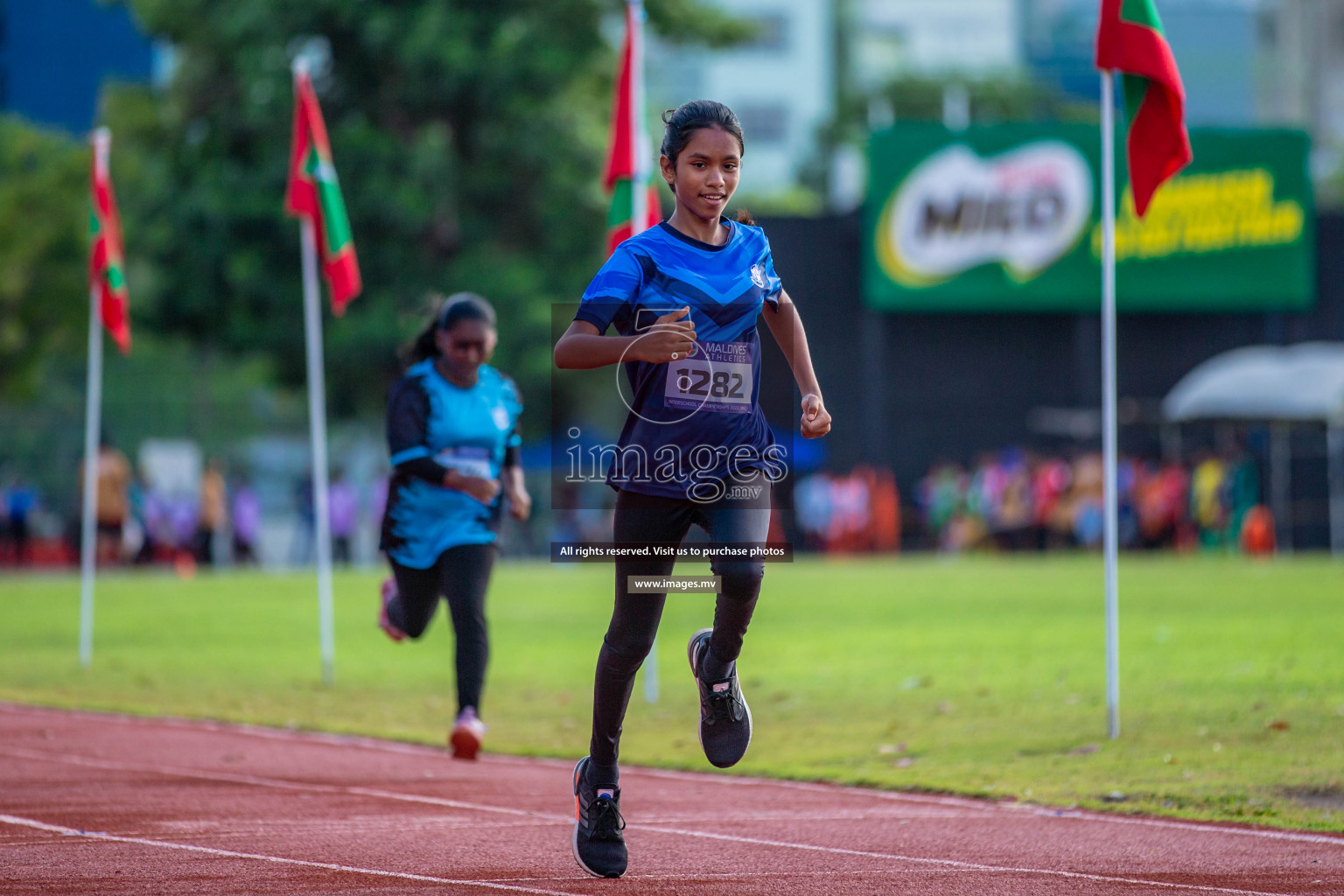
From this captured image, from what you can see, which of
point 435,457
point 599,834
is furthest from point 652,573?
point 435,457

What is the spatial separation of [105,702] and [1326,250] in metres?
31.1

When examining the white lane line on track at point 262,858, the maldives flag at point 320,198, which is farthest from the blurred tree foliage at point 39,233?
the white lane line on track at point 262,858

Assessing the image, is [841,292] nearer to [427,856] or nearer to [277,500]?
[277,500]

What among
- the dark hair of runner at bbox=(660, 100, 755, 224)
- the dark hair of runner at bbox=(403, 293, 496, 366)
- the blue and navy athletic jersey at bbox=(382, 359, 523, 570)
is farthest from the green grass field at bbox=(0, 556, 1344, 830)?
the dark hair of runner at bbox=(660, 100, 755, 224)

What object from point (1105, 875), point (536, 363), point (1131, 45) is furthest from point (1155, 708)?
point (536, 363)

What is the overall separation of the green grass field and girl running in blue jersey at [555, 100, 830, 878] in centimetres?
250

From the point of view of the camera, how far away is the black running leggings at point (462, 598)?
8031mm

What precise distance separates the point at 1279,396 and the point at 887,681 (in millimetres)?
22321

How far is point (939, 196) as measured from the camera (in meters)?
36.1

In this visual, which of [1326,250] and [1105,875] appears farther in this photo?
[1326,250]

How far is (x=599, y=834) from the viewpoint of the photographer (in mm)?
5559

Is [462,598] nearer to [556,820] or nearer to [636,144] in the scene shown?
[556,820]

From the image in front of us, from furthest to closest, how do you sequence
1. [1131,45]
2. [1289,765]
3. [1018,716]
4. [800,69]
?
[800,69]
[1018,716]
[1131,45]
[1289,765]

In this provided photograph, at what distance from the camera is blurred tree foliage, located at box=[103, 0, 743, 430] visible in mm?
35844
